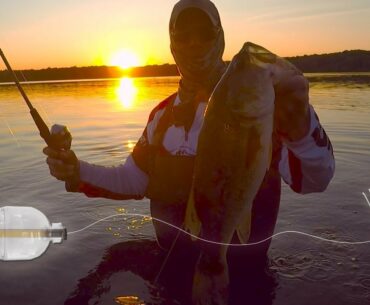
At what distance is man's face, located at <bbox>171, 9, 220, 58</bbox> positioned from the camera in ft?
14.8

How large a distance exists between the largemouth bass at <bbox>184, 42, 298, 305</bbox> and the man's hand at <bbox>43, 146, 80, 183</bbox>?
148 cm

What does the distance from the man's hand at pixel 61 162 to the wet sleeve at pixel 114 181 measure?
1.54 ft

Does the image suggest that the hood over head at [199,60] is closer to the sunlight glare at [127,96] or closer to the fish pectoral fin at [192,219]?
the fish pectoral fin at [192,219]

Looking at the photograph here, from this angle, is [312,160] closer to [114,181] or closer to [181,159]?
[181,159]

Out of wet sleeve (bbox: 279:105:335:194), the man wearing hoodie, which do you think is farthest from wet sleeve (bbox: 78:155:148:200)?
wet sleeve (bbox: 279:105:335:194)

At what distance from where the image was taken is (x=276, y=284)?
16.7ft

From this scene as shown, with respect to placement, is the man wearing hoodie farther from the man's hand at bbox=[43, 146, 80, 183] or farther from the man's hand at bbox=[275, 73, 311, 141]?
the man's hand at bbox=[275, 73, 311, 141]

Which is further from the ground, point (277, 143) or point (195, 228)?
point (277, 143)

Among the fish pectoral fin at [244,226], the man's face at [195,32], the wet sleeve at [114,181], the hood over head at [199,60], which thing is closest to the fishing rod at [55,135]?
the wet sleeve at [114,181]

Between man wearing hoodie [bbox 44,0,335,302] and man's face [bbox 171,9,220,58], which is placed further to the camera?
man's face [bbox 171,9,220,58]

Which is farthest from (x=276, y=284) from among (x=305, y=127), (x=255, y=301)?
(x=305, y=127)

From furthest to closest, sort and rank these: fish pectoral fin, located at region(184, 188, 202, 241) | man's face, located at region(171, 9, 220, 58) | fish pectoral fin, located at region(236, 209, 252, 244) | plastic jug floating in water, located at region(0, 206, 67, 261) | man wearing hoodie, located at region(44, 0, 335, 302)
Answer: plastic jug floating in water, located at region(0, 206, 67, 261) → man's face, located at region(171, 9, 220, 58) → man wearing hoodie, located at region(44, 0, 335, 302) → fish pectoral fin, located at region(184, 188, 202, 241) → fish pectoral fin, located at region(236, 209, 252, 244)

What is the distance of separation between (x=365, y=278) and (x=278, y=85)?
3384 mm

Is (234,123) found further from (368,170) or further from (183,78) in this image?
(368,170)
